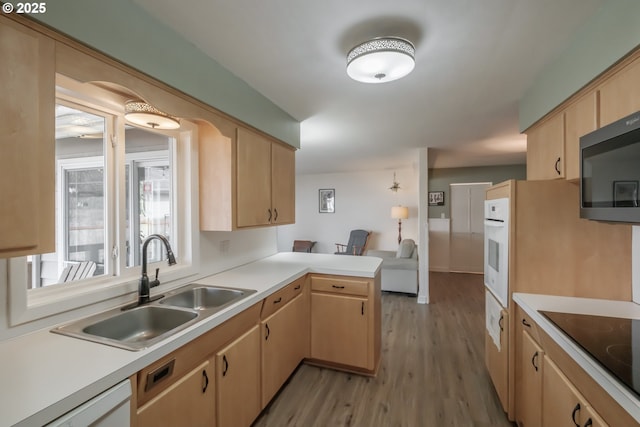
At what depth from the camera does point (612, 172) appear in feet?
3.76

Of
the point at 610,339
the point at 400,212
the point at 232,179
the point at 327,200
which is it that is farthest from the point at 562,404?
the point at 327,200

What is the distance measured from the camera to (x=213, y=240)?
2.25m

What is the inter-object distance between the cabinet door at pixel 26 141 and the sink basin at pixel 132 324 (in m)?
0.45

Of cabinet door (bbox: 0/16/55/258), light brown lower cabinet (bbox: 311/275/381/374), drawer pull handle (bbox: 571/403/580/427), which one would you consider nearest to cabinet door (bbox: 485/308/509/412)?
drawer pull handle (bbox: 571/403/580/427)

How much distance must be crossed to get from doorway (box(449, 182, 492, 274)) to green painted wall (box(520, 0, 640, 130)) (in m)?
4.37

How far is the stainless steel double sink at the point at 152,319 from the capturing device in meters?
1.14

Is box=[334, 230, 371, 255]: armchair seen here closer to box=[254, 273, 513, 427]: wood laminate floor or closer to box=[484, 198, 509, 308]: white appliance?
box=[254, 273, 513, 427]: wood laminate floor

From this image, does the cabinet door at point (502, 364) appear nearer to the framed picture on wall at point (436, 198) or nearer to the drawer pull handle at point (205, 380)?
the drawer pull handle at point (205, 380)

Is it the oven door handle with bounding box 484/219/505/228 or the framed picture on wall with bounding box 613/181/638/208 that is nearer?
the framed picture on wall with bounding box 613/181/638/208

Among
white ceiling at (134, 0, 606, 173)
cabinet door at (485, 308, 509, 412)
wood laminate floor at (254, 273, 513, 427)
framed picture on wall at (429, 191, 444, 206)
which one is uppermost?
white ceiling at (134, 0, 606, 173)

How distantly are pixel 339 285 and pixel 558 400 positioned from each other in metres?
1.45

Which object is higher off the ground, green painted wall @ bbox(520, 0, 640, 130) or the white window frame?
green painted wall @ bbox(520, 0, 640, 130)

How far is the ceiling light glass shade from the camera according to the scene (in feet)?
4.92

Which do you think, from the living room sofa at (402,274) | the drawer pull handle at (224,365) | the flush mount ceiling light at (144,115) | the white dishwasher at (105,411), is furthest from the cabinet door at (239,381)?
the living room sofa at (402,274)
